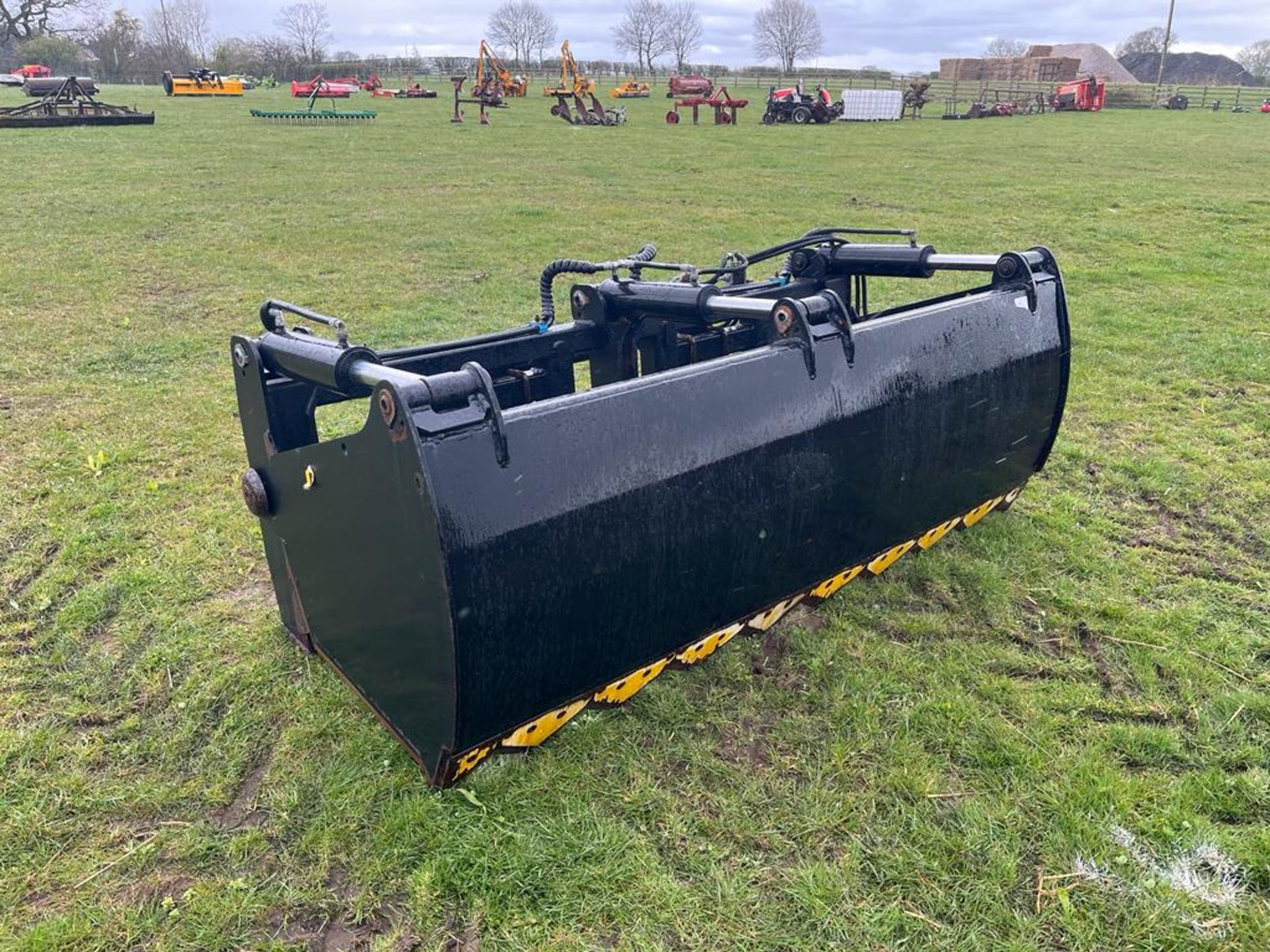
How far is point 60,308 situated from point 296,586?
234 inches

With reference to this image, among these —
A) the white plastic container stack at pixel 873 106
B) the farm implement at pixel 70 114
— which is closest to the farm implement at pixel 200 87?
the farm implement at pixel 70 114

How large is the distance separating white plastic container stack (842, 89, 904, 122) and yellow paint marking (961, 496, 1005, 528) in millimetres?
33491

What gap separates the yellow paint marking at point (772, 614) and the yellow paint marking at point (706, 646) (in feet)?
0.26

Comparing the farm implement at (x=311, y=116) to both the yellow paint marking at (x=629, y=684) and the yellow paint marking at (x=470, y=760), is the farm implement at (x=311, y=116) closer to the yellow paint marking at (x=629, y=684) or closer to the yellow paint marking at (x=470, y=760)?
the yellow paint marking at (x=629, y=684)

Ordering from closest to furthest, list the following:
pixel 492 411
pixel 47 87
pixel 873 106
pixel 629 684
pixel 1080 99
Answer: pixel 492 411 < pixel 629 684 < pixel 47 87 < pixel 873 106 < pixel 1080 99

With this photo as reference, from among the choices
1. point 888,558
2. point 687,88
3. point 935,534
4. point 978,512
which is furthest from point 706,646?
point 687,88

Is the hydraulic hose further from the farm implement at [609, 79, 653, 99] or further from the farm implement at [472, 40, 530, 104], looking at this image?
the farm implement at [609, 79, 653, 99]

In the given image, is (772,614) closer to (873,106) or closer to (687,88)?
(873,106)

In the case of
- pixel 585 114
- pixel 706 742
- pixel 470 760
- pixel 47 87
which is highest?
pixel 47 87

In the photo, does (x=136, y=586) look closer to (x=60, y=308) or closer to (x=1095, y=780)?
(x=1095, y=780)

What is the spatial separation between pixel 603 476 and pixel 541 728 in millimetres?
712

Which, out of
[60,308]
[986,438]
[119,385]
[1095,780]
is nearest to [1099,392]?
[986,438]

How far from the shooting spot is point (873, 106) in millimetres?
33969

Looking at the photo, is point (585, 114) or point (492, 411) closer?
point (492, 411)
